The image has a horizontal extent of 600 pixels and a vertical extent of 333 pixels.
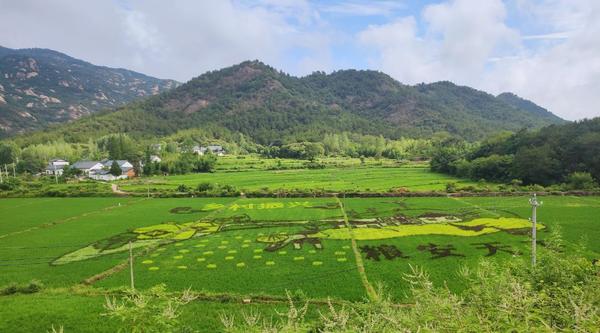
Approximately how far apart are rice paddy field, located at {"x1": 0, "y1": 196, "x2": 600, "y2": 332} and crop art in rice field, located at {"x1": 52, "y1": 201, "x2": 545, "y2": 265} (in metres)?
0.14

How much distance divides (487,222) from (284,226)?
24.3 metres

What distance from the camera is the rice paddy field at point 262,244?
2431cm

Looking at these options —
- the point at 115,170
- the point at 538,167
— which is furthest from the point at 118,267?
the point at 115,170

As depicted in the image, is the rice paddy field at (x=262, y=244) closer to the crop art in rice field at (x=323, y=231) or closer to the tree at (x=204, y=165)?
the crop art in rice field at (x=323, y=231)

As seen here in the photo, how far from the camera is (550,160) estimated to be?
A: 68.8m

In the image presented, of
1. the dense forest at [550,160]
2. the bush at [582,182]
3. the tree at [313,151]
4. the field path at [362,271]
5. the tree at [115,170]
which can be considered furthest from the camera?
the tree at [313,151]

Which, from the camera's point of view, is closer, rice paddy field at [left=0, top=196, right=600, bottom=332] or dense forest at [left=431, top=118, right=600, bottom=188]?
rice paddy field at [left=0, top=196, right=600, bottom=332]

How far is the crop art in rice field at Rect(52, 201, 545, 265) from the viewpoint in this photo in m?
32.7

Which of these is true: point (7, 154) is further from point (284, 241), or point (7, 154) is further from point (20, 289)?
point (284, 241)

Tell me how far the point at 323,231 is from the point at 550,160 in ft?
183

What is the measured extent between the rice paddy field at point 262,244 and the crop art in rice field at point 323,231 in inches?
5.4

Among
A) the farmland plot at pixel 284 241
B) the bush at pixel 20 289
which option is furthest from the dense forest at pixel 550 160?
the bush at pixel 20 289

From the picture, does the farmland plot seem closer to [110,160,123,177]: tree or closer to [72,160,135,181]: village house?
[110,160,123,177]: tree

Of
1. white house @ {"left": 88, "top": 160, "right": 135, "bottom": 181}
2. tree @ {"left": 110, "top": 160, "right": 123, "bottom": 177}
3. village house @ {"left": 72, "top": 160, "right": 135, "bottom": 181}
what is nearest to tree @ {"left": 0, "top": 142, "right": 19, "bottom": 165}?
village house @ {"left": 72, "top": 160, "right": 135, "bottom": 181}
